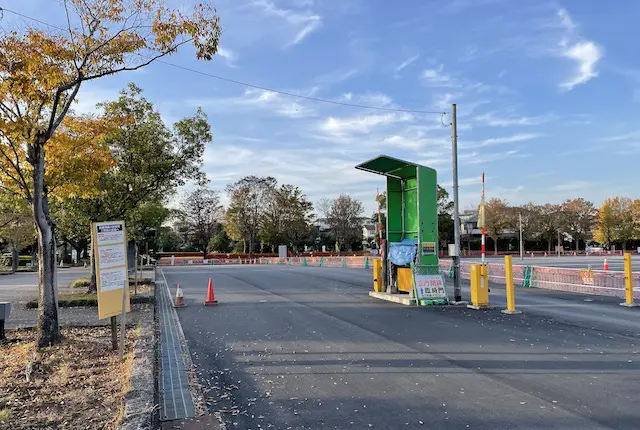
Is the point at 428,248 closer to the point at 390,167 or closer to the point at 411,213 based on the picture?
the point at 411,213

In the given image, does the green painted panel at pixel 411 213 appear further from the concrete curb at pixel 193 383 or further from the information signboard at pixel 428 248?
the concrete curb at pixel 193 383

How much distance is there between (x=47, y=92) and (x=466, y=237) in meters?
77.3

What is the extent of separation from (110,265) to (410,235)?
30.8ft

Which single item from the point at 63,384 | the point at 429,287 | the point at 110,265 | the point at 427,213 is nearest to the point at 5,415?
the point at 63,384

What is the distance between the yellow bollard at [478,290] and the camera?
11664mm

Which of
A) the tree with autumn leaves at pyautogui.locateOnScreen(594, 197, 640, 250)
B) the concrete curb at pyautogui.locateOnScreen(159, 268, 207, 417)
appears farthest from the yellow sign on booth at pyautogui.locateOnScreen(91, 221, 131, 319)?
the tree with autumn leaves at pyautogui.locateOnScreen(594, 197, 640, 250)

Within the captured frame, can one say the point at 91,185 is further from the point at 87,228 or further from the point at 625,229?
the point at 625,229

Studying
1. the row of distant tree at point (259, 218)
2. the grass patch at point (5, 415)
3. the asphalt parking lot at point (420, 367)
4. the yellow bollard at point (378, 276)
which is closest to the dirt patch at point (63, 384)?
the grass patch at point (5, 415)

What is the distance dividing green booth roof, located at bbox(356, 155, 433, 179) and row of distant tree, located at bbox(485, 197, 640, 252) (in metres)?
65.7

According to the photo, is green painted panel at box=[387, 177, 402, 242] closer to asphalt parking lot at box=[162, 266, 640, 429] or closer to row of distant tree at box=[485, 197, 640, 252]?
asphalt parking lot at box=[162, 266, 640, 429]

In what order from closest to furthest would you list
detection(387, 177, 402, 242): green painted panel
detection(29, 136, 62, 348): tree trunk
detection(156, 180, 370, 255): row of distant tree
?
detection(29, 136, 62, 348): tree trunk, detection(387, 177, 402, 242): green painted panel, detection(156, 180, 370, 255): row of distant tree

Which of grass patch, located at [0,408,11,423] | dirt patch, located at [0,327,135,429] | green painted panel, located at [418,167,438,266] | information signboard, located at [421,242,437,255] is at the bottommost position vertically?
dirt patch, located at [0,327,135,429]

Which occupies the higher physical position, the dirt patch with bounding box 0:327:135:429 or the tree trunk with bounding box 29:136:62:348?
the tree trunk with bounding box 29:136:62:348

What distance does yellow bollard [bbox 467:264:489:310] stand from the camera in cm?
1166
